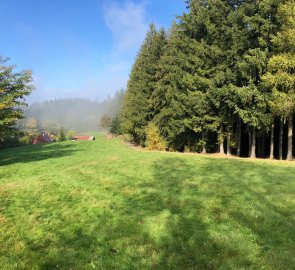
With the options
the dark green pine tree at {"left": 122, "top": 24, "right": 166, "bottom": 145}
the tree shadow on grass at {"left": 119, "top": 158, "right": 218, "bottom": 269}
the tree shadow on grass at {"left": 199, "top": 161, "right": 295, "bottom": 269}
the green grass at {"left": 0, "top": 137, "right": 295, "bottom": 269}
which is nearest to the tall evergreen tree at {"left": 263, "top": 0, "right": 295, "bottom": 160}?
the tree shadow on grass at {"left": 199, "top": 161, "right": 295, "bottom": 269}

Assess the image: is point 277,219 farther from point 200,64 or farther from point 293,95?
Result: point 200,64

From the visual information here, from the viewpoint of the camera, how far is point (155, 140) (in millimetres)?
40500

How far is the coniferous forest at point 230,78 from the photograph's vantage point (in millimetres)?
25062

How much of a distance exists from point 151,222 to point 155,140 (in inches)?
1217

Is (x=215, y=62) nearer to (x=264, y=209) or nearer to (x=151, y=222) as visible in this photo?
(x=264, y=209)

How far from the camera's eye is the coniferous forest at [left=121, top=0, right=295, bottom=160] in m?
25.1

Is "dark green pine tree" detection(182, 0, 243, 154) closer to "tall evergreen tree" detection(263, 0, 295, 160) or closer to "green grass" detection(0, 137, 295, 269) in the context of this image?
"tall evergreen tree" detection(263, 0, 295, 160)

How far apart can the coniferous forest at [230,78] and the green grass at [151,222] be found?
1090 centimetres

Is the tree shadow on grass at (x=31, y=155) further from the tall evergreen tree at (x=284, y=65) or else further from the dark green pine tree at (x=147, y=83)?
the tall evergreen tree at (x=284, y=65)

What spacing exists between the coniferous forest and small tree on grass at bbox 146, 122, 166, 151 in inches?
7.6

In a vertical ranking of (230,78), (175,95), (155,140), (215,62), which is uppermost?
(215,62)

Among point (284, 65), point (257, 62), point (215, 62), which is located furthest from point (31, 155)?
point (284, 65)

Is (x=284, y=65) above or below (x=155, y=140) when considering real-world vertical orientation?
above

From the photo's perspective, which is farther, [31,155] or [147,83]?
[147,83]
